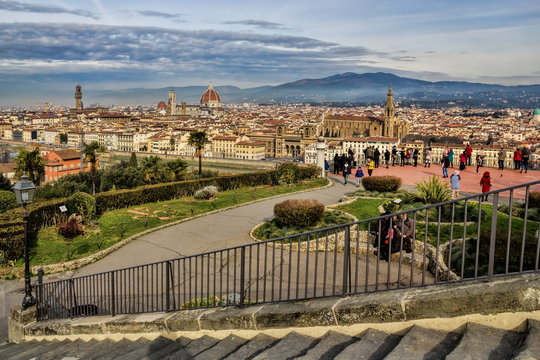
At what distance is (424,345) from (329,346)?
27.3 inches

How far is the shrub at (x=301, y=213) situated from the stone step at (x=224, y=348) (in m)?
6.54

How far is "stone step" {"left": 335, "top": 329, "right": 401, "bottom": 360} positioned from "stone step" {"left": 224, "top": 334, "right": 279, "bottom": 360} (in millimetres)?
796

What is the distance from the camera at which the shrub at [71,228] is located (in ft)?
38.8

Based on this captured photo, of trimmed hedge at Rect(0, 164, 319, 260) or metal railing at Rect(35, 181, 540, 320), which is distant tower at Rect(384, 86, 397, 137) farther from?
metal railing at Rect(35, 181, 540, 320)

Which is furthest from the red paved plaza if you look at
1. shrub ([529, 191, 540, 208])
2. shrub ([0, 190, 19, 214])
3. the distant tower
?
the distant tower

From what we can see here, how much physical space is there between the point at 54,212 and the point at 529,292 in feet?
41.1

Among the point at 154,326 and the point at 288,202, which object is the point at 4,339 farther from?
the point at 288,202

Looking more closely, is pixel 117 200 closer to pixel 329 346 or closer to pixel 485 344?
pixel 329 346

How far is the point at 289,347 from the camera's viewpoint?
3654 mm

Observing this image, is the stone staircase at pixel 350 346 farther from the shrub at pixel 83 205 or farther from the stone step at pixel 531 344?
the shrub at pixel 83 205

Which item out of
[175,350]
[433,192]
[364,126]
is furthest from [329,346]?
[364,126]

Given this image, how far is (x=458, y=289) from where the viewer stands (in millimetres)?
3305

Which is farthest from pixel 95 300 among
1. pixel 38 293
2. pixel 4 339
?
pixel 4 339

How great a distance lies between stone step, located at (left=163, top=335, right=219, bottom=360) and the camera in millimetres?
4109
